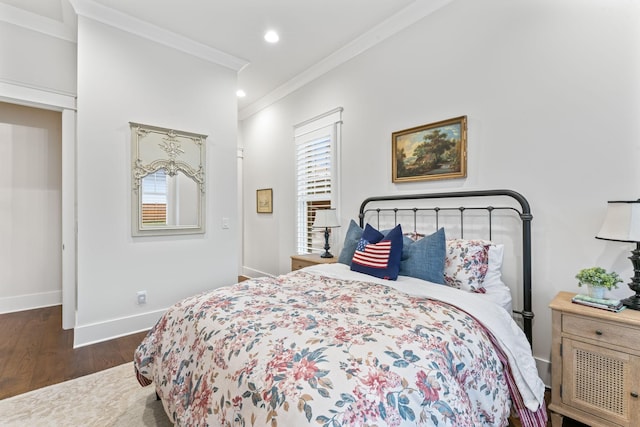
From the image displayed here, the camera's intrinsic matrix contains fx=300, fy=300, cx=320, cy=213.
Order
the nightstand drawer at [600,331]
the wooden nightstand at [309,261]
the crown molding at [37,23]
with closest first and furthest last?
the nightstand drawer at [600,331] < the crown molding at [37,23] < the wooden nightstand at [309,261]

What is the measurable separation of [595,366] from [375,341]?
129cm

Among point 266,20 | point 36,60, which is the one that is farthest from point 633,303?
point 36,60

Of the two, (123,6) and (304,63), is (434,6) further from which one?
(123,6)

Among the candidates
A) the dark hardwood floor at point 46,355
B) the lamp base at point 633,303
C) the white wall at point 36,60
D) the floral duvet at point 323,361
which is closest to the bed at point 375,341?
the floral duvet at point 323,361

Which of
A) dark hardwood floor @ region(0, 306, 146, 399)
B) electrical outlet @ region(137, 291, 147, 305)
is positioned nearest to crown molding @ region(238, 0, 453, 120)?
electrical outlet @ region(137, 291, 147, 305)

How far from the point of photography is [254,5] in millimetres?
2729

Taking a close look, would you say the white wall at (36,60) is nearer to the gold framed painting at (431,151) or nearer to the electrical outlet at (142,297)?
the electrical outlet at (142,297)

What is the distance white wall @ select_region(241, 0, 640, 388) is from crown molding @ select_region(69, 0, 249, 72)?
5.71ft

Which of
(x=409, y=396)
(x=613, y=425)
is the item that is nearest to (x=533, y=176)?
(x=613, y=425)

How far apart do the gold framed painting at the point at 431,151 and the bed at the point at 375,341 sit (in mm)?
260

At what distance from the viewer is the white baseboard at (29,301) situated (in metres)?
3.63

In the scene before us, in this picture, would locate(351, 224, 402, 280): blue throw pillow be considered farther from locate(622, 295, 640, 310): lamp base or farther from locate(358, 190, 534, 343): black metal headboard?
locate(622, 295, 640, 310): lamp base

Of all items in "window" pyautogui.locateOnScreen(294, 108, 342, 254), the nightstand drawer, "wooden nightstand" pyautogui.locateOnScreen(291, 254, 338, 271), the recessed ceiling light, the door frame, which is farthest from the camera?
"window" pyautogui.locateOnScreen(294, 108, 342, 254)

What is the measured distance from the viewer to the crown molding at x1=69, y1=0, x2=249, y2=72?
272 cm
